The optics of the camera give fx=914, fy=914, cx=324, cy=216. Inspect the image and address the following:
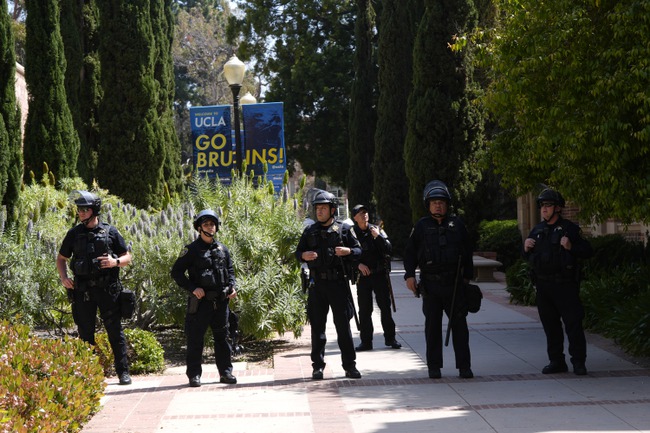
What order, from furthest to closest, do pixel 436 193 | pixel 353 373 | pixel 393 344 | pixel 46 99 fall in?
pixel 46 99 < pixel 393 344 < pixel 353 373 < pixel 436 193

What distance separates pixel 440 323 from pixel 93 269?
11.0ft

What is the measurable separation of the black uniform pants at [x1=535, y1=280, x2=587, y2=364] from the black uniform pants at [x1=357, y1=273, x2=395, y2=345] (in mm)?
2318

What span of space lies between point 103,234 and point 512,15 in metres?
5.40

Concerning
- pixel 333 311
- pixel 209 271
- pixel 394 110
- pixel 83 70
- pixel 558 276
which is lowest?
pixel 333 311

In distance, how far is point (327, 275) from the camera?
890cm

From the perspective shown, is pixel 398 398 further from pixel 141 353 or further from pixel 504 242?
pixel 504 242

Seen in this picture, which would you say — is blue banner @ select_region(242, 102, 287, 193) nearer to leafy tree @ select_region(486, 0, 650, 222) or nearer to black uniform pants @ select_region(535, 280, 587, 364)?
leafy tree @ select_region(486, 0, 650, 222)

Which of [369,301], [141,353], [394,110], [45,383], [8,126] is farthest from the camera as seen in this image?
[394,110]

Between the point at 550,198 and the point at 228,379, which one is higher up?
the point at 550,198

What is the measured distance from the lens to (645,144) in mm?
8930

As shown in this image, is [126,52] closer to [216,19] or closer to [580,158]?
[580,158]

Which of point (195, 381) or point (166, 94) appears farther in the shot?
point (166, 94)

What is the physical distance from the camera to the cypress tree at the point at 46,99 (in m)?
19.3

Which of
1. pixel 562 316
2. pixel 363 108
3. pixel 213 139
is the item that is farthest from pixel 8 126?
pixel 363 108
